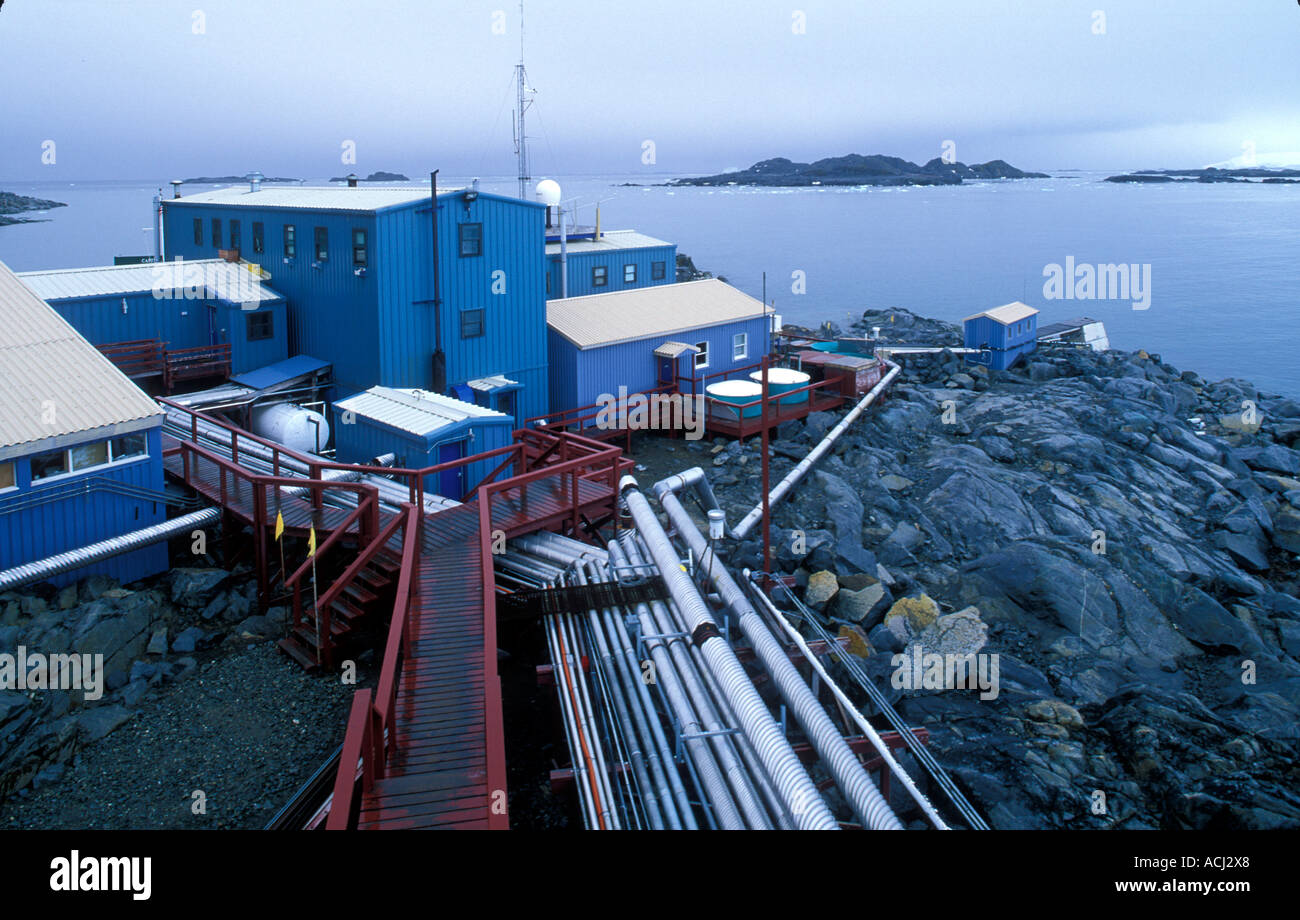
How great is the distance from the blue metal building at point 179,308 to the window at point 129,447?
35.1 ft

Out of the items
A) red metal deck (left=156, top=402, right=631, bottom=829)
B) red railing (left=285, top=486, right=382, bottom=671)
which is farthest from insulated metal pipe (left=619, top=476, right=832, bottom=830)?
red railing (left=285, top=486, right=382, bottom=671)

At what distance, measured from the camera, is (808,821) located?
33.1 feet

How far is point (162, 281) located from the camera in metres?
29.4

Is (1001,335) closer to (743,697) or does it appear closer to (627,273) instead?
(627,273)

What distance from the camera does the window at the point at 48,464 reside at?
57.1ft

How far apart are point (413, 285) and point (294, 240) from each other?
16.8ft

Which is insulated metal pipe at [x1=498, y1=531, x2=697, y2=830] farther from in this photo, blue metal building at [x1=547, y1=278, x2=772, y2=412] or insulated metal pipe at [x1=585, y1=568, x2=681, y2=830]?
blue metal building at [x1=547, y1=278, x2=772, y2=412]

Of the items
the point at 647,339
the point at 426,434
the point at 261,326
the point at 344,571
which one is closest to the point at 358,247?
the point at 261,326

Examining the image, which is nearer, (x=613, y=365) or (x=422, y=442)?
(x=422, y=442)

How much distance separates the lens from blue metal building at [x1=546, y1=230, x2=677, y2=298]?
3884 centimetres

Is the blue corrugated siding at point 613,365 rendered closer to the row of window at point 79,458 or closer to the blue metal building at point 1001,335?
the row of window at point 79,458

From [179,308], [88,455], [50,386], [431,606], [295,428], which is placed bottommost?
[431,606]
